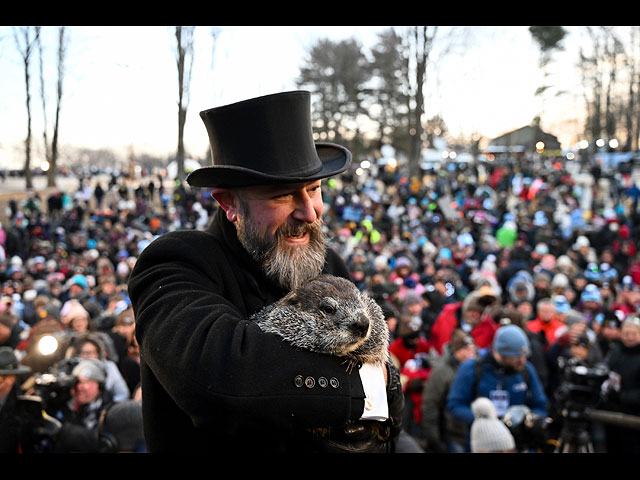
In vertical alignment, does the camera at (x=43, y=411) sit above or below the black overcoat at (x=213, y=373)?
below

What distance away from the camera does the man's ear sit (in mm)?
1887

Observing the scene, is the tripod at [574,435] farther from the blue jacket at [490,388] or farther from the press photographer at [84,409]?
the press photographer at [84,409]

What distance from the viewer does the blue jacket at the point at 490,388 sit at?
517 centimetres

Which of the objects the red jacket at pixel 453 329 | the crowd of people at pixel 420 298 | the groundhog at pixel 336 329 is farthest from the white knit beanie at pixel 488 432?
the groundhog at pixel 336 329

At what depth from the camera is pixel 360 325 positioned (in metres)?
1.61

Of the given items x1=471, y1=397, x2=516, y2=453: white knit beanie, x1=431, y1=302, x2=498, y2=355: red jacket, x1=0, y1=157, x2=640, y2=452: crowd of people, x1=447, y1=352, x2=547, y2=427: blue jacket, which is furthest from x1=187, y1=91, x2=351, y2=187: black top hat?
x1=431, y1=302, x2=498, y2=355: red jacket

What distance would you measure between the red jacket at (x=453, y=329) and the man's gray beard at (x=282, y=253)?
5486 mm

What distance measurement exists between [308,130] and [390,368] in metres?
0.76

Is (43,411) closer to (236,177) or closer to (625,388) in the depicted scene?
(236,177)

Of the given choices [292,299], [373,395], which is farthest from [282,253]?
[373,395]

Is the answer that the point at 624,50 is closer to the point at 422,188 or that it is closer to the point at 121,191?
the point at 422,188

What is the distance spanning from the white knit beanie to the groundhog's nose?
10.1 feet

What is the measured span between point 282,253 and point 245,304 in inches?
7.3
